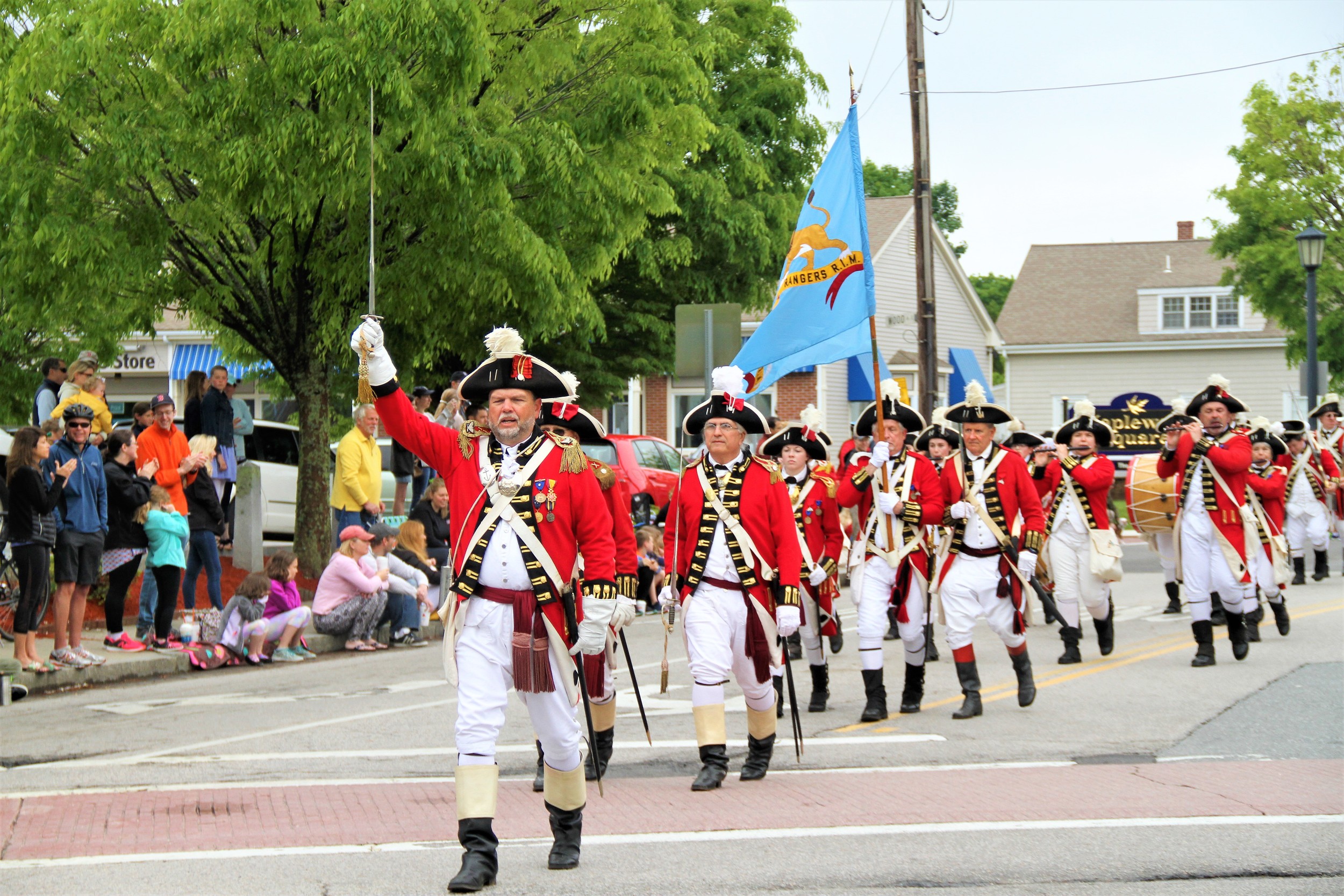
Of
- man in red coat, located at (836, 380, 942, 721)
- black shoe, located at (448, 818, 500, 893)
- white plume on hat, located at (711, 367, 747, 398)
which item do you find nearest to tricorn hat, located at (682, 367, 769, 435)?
white plume on hat, located at (711, 367, 747, 398)

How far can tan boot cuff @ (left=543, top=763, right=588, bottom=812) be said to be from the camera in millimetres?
6145

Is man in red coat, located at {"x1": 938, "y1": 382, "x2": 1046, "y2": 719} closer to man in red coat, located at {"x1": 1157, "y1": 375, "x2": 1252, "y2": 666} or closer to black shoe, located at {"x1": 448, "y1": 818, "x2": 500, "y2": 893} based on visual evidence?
man in red coat, located at {"x1": 1157, "y1": 375, "x2": 1252, "y2": 666}

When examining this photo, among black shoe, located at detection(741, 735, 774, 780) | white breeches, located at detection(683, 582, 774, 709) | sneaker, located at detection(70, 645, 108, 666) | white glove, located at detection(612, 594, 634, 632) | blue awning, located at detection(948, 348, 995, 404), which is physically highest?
blue awning, located at detection(948, 348, 995, 404)

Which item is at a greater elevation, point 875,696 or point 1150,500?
point 1150,500

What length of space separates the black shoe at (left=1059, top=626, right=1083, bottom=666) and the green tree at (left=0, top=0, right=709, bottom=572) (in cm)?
656

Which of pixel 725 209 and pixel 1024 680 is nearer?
pixel 1024 680

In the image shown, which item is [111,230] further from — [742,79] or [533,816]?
[742,79]

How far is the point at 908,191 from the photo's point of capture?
76938 mm

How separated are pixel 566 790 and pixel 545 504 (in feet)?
3.75

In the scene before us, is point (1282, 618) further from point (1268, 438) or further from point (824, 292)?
point (824, 292)

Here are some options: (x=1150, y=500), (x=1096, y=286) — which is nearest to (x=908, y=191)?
(x=1096, y=286)

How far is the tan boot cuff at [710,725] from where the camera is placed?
7.88 meters

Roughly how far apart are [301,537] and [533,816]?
11.1 metres

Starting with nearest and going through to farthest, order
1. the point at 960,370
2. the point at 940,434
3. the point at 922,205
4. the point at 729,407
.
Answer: the point at 729,407 → the point at 940,434 → the point at 922,205 → the point at 960,370
